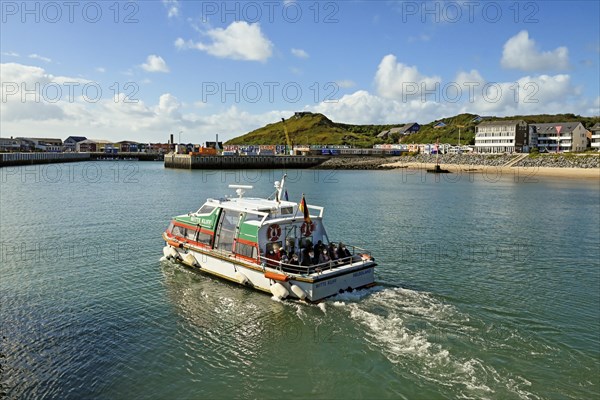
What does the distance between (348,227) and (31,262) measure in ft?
73.3

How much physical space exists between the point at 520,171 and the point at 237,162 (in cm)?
7683

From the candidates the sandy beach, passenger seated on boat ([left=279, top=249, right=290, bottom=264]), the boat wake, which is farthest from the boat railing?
the sandy beach

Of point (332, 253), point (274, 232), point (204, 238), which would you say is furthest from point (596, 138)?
point (204, 238)

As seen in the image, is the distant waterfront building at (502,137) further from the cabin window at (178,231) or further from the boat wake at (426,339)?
the cabin window at (178,231)

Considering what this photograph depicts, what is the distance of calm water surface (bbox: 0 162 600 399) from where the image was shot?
13133 mm

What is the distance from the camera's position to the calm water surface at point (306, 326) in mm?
13133

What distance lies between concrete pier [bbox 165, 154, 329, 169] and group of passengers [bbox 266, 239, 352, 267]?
111376mm

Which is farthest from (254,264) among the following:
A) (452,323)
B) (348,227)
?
→ (348,227)

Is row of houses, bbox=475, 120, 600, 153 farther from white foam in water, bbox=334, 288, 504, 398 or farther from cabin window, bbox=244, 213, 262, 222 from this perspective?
cabin window, bbox=244, 213, 262, 222

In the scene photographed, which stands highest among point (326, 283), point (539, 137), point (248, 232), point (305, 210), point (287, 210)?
point (539, 137)

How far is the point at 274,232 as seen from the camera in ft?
67.1

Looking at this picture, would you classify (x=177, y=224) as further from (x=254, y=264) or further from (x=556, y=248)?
(x=556, y=248)

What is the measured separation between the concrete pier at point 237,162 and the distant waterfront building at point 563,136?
72.5 metres

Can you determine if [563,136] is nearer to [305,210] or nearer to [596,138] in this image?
[596,138]
